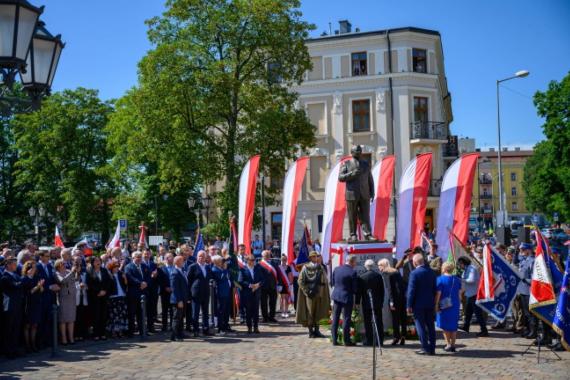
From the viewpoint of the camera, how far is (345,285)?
1191cm

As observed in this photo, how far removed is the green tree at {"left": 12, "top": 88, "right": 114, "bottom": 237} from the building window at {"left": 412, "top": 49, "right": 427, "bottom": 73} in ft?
81.9

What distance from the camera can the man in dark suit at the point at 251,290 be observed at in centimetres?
1412

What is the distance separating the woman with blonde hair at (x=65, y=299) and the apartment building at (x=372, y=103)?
3028 cm

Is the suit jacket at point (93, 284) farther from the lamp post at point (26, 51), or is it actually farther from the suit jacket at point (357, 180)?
the lamp post at point (26, 51)

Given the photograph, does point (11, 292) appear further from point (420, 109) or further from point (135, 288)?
point (420, 109)

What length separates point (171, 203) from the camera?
4800 cm

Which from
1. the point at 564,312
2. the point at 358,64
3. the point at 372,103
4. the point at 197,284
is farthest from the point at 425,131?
the point at 564,312

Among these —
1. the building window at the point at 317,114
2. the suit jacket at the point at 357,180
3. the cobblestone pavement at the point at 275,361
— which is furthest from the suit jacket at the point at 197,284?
the building window at the point at 317,114

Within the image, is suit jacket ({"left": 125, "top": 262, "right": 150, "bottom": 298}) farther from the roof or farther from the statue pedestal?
the roof

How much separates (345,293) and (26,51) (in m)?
7.92

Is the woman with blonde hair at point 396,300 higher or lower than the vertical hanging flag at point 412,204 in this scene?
lower

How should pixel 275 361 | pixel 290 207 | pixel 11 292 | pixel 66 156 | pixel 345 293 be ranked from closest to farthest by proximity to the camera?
1. pixel 275 361
2. pixel 11 292
3. pixel 345 293
4. pixel 290 207
5. pixel 66 156

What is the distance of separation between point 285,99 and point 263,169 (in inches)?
142

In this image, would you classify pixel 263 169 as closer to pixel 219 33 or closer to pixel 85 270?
pixel 219 33
